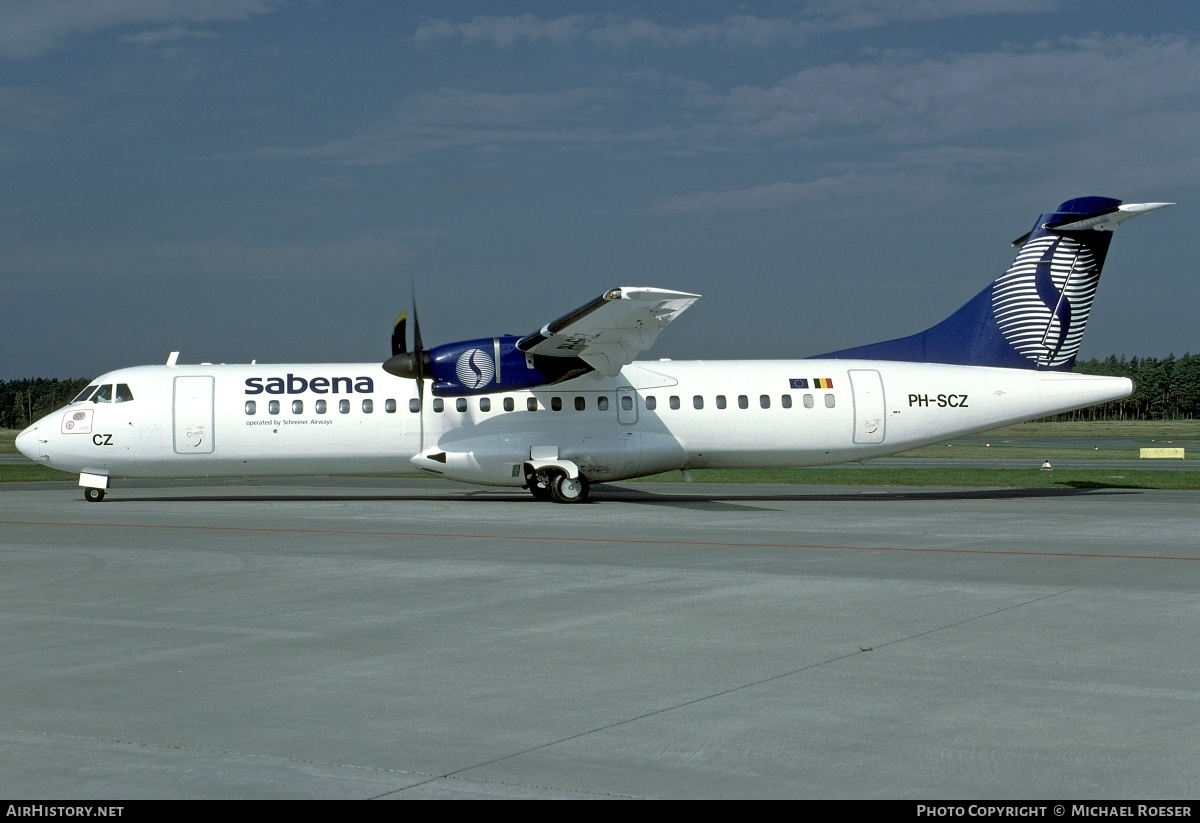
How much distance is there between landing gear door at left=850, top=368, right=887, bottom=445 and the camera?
24.0 meters

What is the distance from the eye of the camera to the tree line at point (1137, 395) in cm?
13512

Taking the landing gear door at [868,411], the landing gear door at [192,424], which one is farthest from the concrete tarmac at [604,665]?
the landing gear door at [868,411]

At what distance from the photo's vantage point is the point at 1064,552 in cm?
1431

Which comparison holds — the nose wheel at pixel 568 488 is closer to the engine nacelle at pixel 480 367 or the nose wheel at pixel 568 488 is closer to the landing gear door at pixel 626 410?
the landing gear door at pixel 626 410

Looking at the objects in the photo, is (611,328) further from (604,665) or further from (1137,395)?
(1137,395)

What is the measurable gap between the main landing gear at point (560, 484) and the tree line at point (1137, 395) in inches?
4655

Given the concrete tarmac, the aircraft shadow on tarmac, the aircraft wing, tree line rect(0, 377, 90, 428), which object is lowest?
the concrete tarmac

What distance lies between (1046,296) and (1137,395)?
123494 millimetres

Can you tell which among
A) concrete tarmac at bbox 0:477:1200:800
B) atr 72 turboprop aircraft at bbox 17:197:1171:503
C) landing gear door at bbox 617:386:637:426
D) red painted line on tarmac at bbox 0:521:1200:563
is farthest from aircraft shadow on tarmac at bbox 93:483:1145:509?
concrete tarmac at bbox 0:477:1200:800

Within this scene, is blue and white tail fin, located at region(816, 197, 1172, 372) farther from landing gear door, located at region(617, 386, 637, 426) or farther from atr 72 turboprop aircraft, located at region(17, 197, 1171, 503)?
landing gear door, located at region(617, 386, 637, 426)

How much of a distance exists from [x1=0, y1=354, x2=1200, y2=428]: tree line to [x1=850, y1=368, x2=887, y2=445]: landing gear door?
114980 millimetres

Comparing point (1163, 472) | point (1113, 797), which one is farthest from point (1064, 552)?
point (1163, 472)

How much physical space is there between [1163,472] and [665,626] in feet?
88.9
